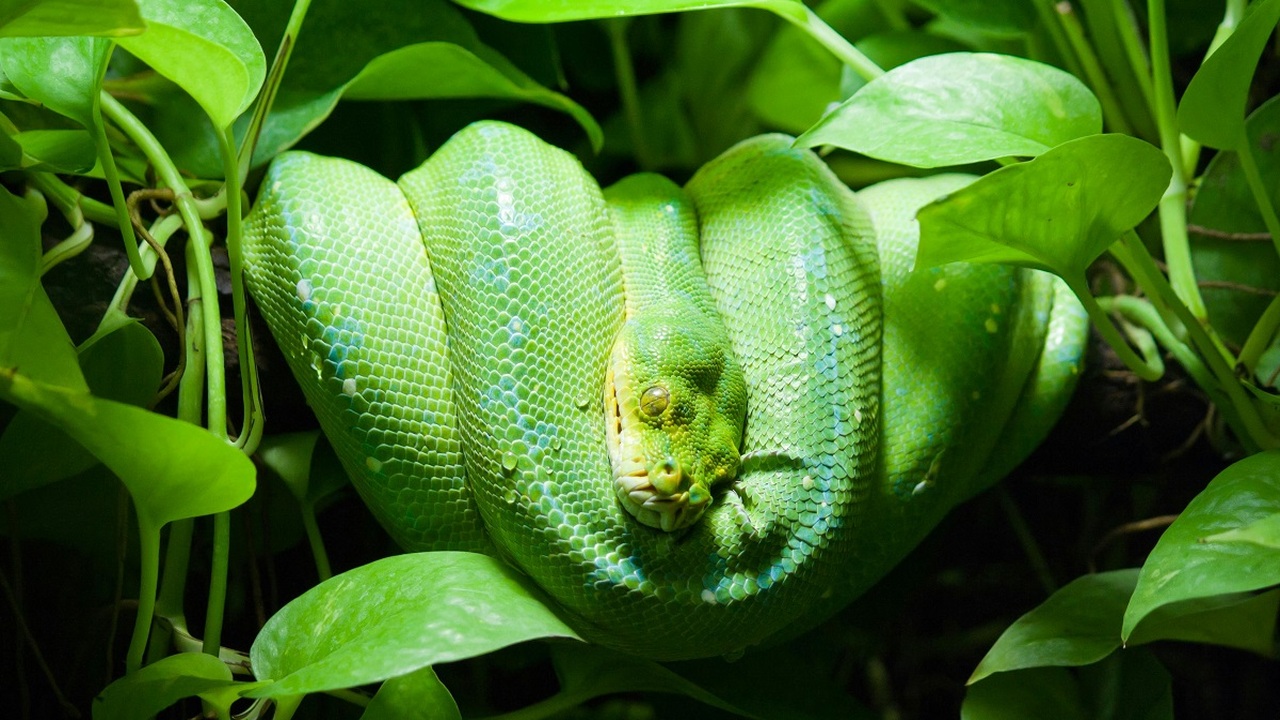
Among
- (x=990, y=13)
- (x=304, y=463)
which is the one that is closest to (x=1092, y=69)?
(x=990, y=13)

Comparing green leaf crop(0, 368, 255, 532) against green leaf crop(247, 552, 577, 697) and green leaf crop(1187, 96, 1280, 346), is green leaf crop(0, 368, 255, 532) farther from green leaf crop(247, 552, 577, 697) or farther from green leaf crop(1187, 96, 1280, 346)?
green leaf crop(1187, 96, 1280, 346)

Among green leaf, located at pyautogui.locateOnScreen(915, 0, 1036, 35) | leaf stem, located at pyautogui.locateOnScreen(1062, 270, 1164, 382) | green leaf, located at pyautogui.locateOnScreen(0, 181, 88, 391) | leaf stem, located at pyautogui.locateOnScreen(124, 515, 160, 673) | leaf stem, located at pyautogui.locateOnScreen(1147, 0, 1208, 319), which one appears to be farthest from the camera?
green leaf, located at pyautogui.locateOnScreen(915, 0, 1036, 35)

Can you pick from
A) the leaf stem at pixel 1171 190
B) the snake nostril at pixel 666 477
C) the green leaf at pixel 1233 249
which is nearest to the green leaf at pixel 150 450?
the snake nostril at pixel 666 477

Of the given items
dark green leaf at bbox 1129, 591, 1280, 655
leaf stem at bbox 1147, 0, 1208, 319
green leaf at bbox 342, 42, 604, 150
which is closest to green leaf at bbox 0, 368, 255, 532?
green leaf at bbox 342, 42, 604, 150

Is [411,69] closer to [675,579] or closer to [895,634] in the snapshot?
[675,579]

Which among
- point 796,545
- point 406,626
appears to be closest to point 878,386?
point 796,545

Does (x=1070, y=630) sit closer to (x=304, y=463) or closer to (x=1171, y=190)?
(x=1171, y=190)
